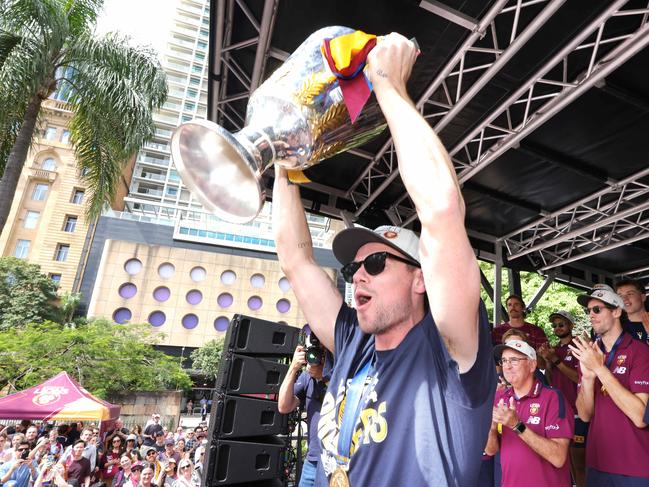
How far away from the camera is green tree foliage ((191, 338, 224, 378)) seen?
30.7 meters

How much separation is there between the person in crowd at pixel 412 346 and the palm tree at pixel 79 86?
341 inches

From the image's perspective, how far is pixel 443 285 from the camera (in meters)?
1.04

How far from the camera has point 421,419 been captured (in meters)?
1.13

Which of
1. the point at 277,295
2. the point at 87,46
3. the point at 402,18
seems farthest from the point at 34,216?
the point at 402,18

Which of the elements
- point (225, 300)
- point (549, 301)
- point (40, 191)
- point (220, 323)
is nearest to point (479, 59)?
point (549, 301)

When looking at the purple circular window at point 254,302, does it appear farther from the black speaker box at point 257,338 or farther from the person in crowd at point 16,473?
the black speaker box at point 257,338

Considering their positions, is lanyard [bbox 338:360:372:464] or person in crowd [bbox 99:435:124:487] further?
person in crowd [bbox 99:435:124:487]

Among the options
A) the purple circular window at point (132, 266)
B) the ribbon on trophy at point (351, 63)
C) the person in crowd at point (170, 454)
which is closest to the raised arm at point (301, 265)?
the ribbon on trophy at point (351, 63)

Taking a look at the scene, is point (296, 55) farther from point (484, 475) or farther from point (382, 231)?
point (484, 475)

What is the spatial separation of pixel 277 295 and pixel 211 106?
30956 millimetres

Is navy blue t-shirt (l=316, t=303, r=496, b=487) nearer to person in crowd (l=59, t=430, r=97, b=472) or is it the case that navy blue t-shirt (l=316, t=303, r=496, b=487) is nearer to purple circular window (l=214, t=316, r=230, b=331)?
person in crowd (l=59, t=430, r=97, b=472)

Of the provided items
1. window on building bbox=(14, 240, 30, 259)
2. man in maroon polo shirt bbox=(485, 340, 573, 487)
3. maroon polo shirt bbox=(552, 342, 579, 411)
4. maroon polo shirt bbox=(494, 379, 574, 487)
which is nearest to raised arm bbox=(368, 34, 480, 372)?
man in maroon polo shirt bbox=(485, 340, 573, 487)

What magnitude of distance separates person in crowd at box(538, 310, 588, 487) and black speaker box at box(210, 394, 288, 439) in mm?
2759

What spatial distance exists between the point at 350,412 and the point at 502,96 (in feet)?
16.5
